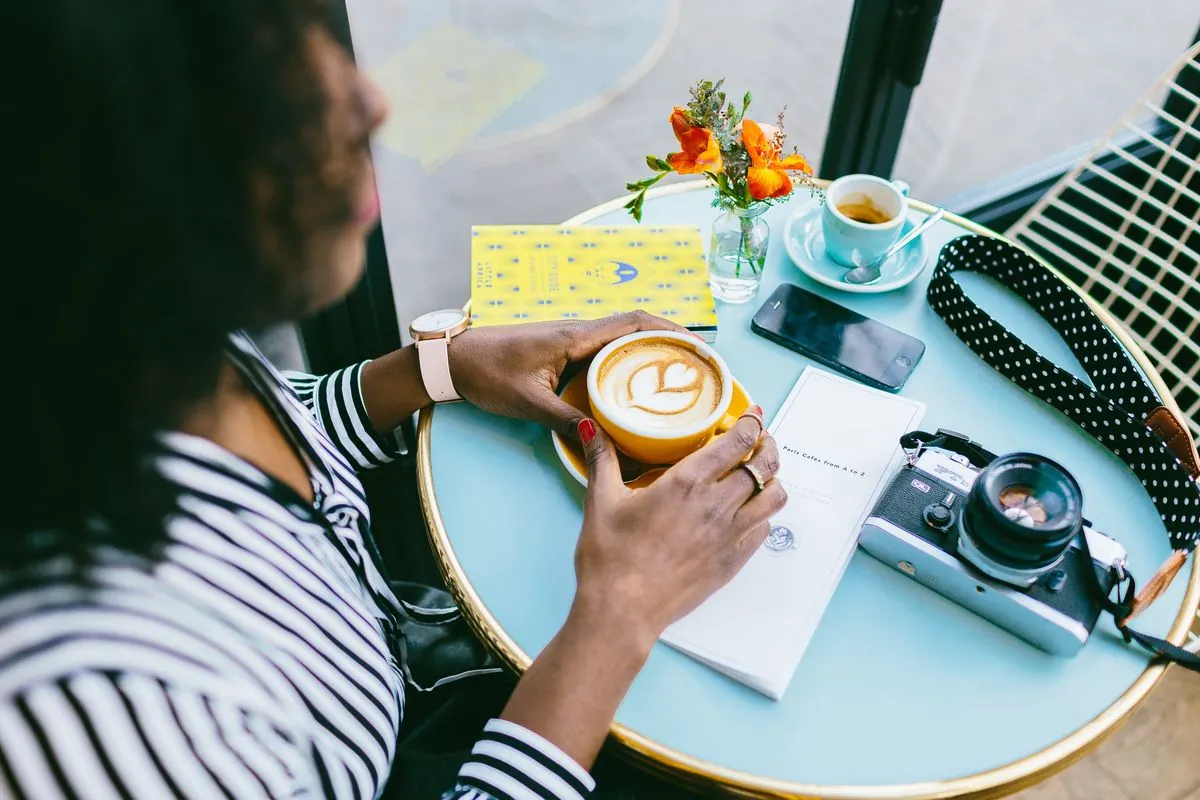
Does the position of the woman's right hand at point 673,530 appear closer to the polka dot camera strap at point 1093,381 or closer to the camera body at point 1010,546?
the camera body at point 1010,546

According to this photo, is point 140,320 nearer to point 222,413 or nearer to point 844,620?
point 222,413

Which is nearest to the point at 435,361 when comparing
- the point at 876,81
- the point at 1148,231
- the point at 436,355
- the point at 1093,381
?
the point at 436,355

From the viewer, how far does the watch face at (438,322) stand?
1061 mm

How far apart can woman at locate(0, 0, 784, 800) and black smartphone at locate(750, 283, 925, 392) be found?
30 centimetres

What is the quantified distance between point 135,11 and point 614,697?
626 millimetres

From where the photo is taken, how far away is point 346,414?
1.07m

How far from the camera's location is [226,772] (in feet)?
2.03

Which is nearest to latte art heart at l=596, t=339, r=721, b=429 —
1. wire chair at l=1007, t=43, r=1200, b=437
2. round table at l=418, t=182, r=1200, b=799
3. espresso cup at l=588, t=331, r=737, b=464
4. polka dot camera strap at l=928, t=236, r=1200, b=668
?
espresso cup at l=588, t=331, r=737, b=464

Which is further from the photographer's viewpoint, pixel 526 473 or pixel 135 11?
pixel 526 473

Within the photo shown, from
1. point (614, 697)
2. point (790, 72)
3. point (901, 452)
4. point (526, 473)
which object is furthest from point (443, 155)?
point (614, 697)

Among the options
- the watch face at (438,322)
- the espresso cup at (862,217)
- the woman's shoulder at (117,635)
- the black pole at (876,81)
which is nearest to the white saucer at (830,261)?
the espresso cup at (862,217)

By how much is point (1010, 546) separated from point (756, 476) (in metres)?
0.24

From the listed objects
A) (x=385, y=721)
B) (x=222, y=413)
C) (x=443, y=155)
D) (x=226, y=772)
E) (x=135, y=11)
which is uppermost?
(x=135, y=11)

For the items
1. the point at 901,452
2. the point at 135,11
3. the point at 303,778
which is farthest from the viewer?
the point at 901,452
